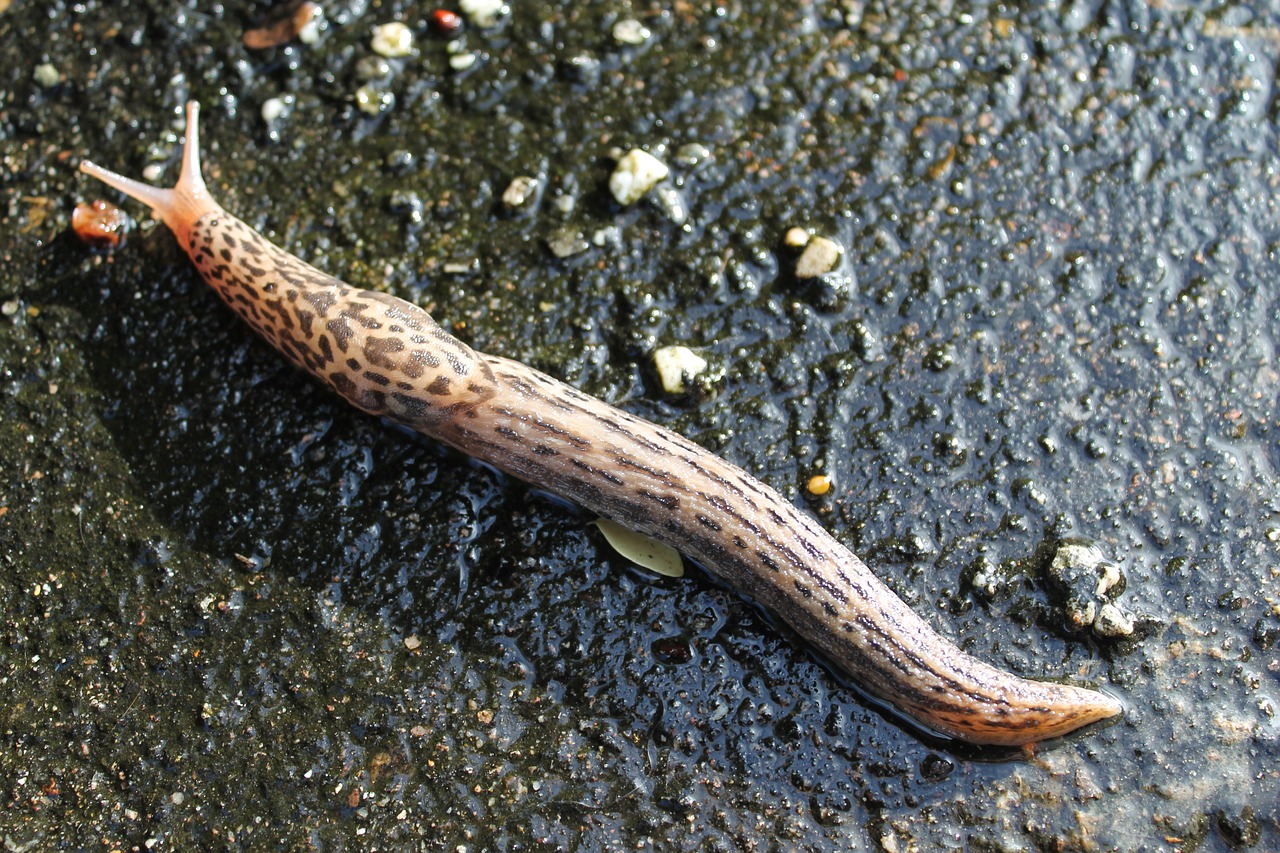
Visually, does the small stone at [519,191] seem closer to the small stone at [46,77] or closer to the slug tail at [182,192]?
the slug tail at [182,192]

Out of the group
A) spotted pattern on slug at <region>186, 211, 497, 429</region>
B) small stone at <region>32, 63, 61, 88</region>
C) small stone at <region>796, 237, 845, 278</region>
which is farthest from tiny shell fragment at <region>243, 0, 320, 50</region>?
small stone at <region>796, 237, 845, 278</region>

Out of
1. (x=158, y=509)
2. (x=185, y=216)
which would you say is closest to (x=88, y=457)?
(x=158, y=509)

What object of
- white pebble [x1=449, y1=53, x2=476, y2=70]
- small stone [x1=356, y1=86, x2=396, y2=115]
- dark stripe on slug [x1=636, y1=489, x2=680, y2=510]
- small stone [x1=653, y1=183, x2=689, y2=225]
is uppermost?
white pebble [x1=449, y1=53, x2=476, y2=70]

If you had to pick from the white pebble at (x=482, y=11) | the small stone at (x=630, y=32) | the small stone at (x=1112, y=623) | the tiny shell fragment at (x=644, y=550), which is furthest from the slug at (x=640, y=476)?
the small stone at (x=630, y=32)

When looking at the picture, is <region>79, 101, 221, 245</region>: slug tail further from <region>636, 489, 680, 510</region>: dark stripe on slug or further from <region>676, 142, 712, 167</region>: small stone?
Answer: <region>636, 489, 680, 510</region>: dark stripe on slug

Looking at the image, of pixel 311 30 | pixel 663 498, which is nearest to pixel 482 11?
pixel 311 30

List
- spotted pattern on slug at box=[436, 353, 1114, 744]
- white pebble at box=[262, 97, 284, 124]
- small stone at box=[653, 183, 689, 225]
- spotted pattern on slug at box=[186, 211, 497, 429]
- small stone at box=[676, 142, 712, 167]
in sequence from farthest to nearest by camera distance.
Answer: white pebble at box=[262, 97, 284, 124]
small stone at box=[676, 142, 712, 167]
small stone at box=[653, 183, 689, 225]
spotted pattern on slug at box=[186, 211, 497, 429]
spotted pattern on slug at box=[436, 353, 1114, 744]
